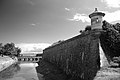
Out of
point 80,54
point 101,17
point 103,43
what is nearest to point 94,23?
point 101,17

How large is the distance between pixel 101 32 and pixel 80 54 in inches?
171

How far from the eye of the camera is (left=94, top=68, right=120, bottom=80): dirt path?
9.36 meters

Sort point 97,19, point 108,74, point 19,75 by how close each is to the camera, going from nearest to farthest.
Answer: point 108,74 → point 97,19 → point 19,75

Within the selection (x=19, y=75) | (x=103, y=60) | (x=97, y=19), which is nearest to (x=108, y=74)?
(x=103, y=60)

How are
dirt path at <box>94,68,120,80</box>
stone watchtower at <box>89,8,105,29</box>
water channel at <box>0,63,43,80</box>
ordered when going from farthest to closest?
water channel at <box>0,63,43,80</box> → stone watchtower at <box>89,8,105,29</box> → dirt path at <box>94,68,120,80</box>

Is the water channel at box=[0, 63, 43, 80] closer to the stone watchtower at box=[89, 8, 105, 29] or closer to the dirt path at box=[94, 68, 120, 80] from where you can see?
the dirt path at box=[94, 68, 120, 80]

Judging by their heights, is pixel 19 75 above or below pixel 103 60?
below

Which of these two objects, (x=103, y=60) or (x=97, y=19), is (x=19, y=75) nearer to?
(x=103, y=60)

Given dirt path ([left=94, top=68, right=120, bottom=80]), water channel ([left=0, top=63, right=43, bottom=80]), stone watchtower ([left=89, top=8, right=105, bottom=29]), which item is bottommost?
water channel ([left=0, top=63, right=43, bottom=80])

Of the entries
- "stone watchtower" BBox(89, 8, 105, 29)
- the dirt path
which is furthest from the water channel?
"stone watchtower" BBox(89, 8, 105, 29)

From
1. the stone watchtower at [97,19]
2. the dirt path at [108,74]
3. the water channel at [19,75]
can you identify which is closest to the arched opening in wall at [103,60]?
the dirt path at [108,74]

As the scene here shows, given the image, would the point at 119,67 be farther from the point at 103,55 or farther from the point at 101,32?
the point at 101,32

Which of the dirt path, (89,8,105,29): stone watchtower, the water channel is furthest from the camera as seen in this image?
the water channel

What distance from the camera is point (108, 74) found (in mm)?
9711
